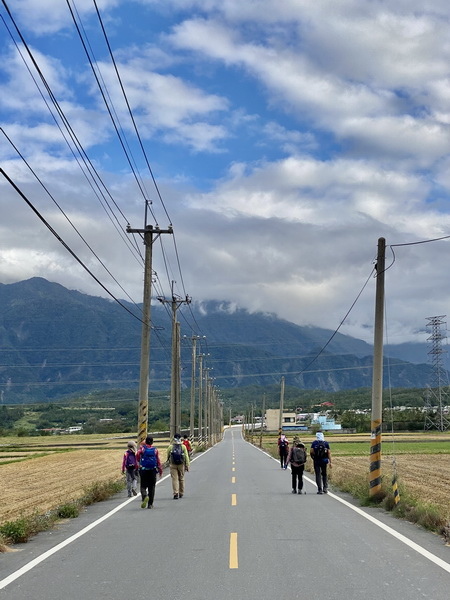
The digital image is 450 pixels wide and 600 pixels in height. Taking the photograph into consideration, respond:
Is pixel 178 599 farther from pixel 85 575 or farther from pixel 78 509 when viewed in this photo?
pixel 78 509

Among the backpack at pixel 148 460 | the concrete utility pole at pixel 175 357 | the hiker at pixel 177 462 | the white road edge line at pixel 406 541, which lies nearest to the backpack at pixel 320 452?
the white road edge line at pixel 406 541

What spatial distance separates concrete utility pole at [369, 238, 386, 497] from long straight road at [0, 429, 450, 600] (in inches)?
74.2

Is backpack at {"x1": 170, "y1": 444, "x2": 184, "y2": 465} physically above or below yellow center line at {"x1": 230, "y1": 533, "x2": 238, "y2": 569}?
above

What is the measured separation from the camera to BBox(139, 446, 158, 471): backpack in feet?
60.3

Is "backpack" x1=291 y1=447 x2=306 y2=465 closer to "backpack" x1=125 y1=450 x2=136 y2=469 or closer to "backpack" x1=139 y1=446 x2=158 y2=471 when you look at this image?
"backpack" x1=125 y1=450 x2=136 y2=469

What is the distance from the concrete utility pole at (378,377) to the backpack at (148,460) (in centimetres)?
584

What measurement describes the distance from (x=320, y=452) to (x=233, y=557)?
36.0 feet

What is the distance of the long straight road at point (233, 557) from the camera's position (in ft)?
28.4

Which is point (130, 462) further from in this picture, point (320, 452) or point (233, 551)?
point (233, 551)

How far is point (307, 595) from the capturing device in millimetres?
8234

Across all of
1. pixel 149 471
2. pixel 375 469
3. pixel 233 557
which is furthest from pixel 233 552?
pixel 375 469

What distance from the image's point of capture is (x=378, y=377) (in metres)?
20.5

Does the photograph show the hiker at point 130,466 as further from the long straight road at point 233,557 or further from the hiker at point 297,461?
the hiker at point 297,461

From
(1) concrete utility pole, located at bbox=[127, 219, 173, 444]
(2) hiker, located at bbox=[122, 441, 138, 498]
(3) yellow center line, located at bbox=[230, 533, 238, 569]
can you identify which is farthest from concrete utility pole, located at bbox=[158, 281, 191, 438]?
(3) yellow center line, located at bbox=[230, 533, 238, 569]
